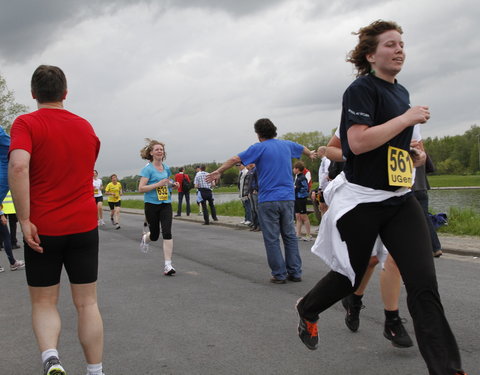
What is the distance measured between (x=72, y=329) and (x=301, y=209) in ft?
24.5

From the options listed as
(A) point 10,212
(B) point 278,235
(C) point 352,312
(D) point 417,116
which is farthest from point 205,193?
(D) point 417,116

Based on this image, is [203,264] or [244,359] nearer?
[244,359]

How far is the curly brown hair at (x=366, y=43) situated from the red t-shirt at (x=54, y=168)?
1688mm

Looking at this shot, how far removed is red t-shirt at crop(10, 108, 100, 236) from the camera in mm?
2682

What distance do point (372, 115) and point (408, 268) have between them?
85 cm

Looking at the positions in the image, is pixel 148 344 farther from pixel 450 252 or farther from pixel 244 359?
pixel 450 252

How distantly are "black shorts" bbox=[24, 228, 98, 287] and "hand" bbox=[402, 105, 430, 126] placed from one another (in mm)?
1843

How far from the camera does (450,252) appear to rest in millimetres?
8383

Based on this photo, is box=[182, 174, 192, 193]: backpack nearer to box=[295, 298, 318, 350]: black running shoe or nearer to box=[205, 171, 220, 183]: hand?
box=[205, 171, 220, 183]: hand

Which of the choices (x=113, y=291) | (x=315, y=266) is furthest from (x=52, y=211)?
(x=315, y=266)

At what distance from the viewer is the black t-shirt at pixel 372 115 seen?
273 cm

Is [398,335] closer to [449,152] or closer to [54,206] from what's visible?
[54,206]

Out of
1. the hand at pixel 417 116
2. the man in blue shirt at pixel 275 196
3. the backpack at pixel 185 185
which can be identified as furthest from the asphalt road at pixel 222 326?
the backpack at pixel 185 185

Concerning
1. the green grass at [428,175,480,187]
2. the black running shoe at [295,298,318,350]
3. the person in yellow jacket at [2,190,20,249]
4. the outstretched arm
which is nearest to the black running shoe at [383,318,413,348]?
the black running shoe at [295,298,318,350]
